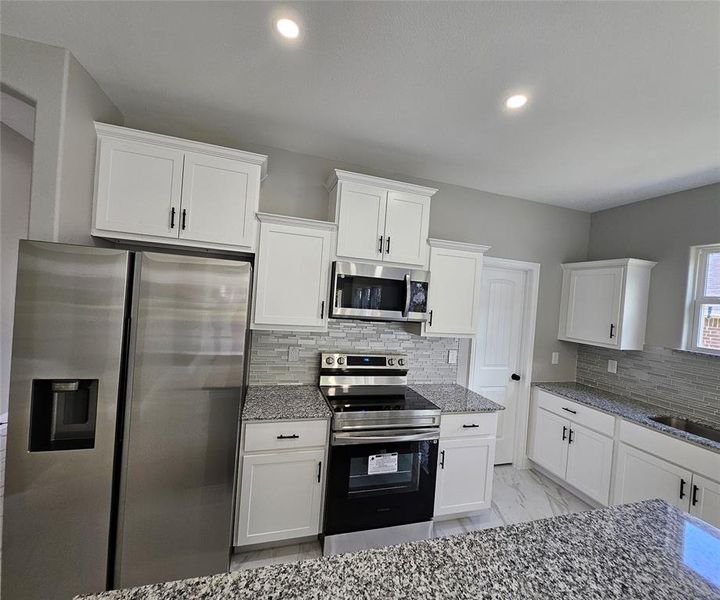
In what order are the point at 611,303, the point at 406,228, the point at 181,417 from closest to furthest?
the point at 181,417
the point at 406,228
the point at 611,303

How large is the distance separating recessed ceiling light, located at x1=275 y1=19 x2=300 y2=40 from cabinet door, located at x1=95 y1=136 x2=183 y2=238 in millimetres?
953

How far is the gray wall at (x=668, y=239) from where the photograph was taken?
8.57 feet

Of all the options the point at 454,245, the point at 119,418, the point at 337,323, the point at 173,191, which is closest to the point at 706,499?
the point at 454,245

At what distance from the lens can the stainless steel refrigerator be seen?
1403mm

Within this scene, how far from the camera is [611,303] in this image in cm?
294

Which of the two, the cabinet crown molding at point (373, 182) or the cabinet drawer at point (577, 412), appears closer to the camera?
the cabinet crown molding at point (373, 182)

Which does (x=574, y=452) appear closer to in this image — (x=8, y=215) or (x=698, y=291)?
(x=698, y=291)

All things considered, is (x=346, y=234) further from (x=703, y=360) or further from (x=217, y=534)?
(x=703, y=360)

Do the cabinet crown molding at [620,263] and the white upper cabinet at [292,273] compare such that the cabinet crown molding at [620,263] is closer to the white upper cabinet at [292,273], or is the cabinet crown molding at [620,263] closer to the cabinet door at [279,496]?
the white upper cabinet at [292,273]

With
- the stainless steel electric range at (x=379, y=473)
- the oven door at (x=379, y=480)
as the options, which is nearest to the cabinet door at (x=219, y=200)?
the stainless steel electric range at (x=379, y=473)

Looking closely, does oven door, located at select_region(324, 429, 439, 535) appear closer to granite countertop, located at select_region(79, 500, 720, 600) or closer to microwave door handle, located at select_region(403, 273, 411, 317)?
microwave door handle, located at select_region(403, 273, 411, 317)

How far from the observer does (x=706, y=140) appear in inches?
77.7

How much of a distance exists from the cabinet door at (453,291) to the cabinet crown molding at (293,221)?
872mm

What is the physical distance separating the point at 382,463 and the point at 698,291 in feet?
9.65
